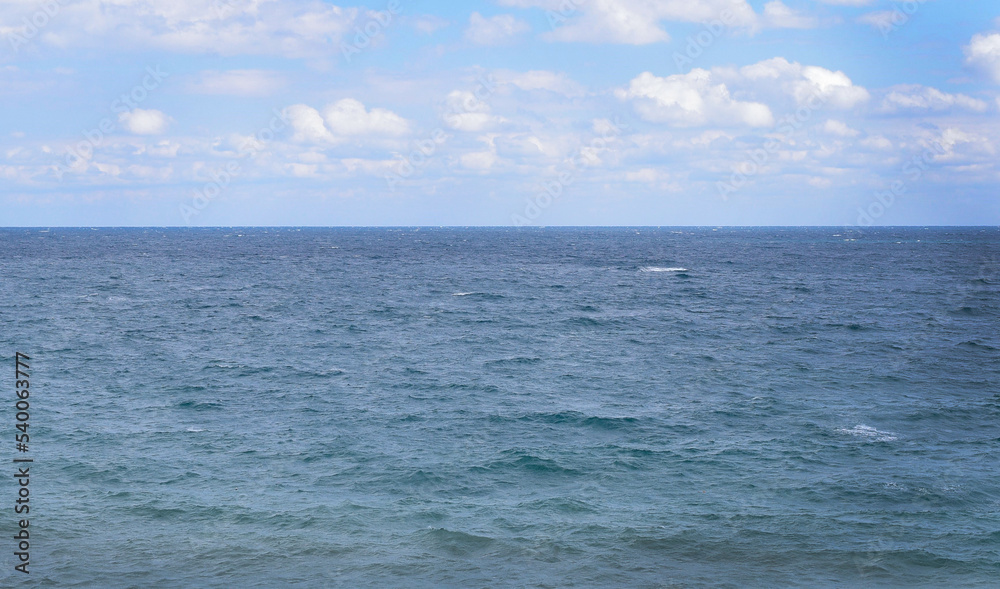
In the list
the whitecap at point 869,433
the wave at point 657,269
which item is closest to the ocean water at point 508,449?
the whitecap at point 869,433

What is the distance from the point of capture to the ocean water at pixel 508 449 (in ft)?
72.8

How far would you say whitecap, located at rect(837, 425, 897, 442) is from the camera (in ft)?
111

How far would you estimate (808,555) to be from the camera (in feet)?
74.4

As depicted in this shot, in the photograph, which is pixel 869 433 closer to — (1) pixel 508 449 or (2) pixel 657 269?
(1) pixel 508 449

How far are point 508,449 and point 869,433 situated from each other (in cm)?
1678

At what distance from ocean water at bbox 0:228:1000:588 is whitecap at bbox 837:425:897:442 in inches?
6.9

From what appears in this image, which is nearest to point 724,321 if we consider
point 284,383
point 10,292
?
point 284,383

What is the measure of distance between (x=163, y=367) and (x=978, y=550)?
146 ft

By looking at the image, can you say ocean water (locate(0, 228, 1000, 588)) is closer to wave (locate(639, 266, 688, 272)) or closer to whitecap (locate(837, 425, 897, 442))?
Result: whitecap (locate(837, 425, 897, 442))

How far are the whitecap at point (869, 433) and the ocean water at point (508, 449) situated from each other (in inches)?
6.9

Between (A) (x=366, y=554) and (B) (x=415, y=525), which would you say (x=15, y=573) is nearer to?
(A) (x=366, y=554)

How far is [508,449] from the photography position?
106ft

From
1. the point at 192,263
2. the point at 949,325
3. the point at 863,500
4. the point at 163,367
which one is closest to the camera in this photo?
the point at 863,500

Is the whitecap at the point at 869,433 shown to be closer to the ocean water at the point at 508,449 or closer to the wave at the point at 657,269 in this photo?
the ocean water at the point at 508,449
